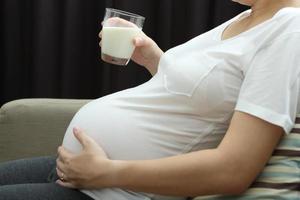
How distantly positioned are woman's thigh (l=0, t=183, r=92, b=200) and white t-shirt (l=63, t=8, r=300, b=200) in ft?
0.12

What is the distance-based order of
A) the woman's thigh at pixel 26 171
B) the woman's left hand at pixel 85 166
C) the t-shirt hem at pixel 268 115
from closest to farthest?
Result: the t-shirt hem at pixel 268 115 < the woman's left hand at pixel 85 166 < the woman's thigh at pixel 26 171

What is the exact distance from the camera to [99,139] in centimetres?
109

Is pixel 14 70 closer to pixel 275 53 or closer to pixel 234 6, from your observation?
pixel 234 6

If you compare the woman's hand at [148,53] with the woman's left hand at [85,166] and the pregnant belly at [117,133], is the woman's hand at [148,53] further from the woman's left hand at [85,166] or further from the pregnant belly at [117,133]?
the woman's left hand at [85,166]

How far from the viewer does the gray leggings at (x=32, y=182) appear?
1047 millimetres

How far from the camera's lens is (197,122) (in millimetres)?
1015

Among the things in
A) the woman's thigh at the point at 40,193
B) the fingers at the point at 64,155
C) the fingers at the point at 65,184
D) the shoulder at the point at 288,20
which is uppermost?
the shoulder at the point at 288,20

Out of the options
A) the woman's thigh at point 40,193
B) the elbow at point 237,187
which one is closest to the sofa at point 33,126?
the woman's thigh at point 40,193

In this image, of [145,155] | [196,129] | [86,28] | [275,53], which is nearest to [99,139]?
[145,155]

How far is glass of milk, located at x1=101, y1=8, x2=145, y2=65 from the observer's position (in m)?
1.26

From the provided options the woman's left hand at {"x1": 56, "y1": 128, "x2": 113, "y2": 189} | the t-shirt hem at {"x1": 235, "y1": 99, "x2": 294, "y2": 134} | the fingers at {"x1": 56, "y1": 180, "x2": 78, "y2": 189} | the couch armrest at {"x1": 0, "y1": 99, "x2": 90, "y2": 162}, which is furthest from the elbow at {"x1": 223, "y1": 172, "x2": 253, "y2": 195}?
the couch armrest at {"x1": 0, "y1": 99, "x2": 90, "y2": 162}

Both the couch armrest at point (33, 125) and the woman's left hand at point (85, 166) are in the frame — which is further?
the couch armrest at point (33, 125)

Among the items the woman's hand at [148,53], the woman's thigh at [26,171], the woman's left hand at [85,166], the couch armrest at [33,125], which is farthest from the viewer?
the couch armrest at [33,125]

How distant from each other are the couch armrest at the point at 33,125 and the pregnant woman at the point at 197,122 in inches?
15.0
